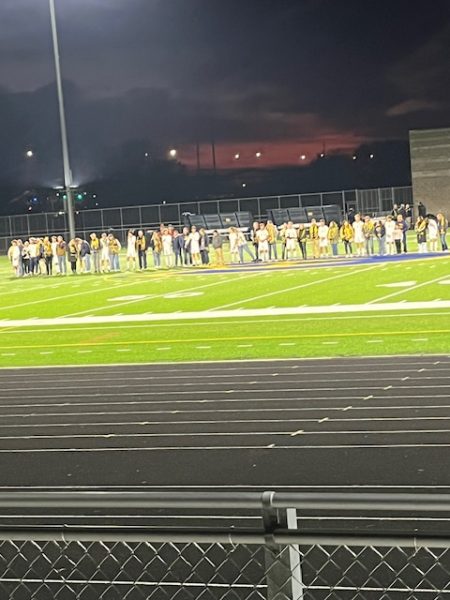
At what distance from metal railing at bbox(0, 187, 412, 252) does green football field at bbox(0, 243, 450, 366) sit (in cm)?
3378

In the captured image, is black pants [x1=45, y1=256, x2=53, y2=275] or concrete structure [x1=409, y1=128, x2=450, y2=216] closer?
black pants [x1=45, y1=256, x2=53, y2=275]

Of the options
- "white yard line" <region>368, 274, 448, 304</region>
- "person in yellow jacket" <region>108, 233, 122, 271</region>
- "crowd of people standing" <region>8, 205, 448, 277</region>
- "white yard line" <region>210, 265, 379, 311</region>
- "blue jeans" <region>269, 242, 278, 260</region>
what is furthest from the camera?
"blue jeans" <region>269, 242, 278, 260</region>

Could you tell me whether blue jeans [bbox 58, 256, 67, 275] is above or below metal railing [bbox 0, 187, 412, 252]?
below

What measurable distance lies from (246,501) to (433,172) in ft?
228

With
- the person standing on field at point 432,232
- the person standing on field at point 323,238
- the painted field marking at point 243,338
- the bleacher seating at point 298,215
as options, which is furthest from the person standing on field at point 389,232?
the bleacher seating at point 298,215

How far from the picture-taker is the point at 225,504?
2.66 meters

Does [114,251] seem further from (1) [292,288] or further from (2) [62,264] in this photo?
(1) [292,288]

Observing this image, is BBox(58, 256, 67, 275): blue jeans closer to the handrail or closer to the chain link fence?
the chain link fence

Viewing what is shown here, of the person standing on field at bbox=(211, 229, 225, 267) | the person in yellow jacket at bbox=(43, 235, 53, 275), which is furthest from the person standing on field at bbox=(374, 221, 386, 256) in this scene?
the person in yellow jacket at bbox=(43, 235, 53, 275)

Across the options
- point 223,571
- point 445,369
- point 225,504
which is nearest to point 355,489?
point 223,571

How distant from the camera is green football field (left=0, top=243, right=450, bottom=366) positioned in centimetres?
1588

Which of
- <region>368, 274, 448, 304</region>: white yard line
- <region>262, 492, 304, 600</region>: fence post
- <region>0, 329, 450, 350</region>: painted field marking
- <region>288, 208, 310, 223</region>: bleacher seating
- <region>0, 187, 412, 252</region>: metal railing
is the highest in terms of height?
<region>0, 187, 412, 252</region>: metal railing

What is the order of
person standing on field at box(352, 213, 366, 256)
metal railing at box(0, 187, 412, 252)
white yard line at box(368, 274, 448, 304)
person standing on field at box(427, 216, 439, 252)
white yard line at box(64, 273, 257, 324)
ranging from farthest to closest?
metal railing at box(0, 187, 412, 252)
person standing on field at box(352, 213, 366, 256)
person standing on field at box(427, 216, 439, 252)
white yard line at box(64, 273, 257, 324)
white yard line at box(368, 274, 448, 304)

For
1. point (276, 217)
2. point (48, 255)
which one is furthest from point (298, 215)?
point (48, 255)
